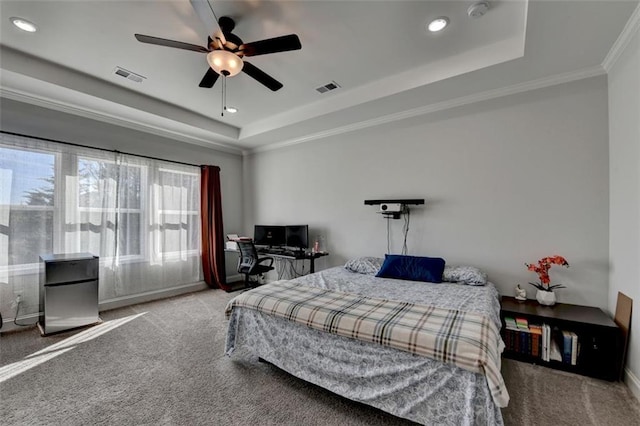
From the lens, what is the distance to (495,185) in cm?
309

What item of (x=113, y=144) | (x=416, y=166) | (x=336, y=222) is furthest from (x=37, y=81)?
(x=416, y=166)

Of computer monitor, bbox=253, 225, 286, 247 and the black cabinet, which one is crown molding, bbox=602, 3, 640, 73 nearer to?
the black cabinet

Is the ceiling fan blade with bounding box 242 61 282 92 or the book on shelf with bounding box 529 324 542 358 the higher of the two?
the ceiling fan blade with bounding box 242 61 282 92

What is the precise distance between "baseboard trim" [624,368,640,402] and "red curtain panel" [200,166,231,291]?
4835 mm

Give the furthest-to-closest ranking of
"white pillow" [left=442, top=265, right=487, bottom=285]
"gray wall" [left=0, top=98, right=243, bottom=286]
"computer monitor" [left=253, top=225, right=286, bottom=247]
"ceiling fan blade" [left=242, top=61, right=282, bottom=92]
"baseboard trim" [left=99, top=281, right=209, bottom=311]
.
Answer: "computer monitor" [left=253, top=225, right=286, bottom=247] → "baseboard trim" [left=99, top=281, right=209, bottom=311] → "gray wall" [left=0, top=98, right=243, bottom=286] → "white pillow" [left=442, top=265, right=487, bottom=285] → "ceiling fan blade" [left=242, top=61, right=282, bottom=92]

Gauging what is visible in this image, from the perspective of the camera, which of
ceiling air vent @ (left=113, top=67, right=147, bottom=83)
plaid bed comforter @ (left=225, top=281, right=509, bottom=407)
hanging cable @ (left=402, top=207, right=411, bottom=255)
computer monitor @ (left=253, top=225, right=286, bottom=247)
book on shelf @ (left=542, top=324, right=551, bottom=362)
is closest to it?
plaid bed comforter @ (left=225, top=281, right=509, bottom=407)

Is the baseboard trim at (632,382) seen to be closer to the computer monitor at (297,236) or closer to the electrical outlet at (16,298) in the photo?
the computer monitor at (297,236)

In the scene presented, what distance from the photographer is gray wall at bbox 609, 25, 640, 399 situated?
2.04 meters

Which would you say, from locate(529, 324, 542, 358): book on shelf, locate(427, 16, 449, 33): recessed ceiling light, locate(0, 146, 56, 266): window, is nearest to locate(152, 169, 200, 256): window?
locate(0, 146, 56, 266): window

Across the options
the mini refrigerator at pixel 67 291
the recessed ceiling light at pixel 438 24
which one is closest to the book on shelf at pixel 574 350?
the recessed ceiling light at pixel 438 24

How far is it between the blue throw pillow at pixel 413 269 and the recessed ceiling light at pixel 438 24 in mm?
2249

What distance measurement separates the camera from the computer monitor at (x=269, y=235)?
15.4 feet

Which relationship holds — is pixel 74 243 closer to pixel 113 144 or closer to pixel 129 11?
pixel 113 144

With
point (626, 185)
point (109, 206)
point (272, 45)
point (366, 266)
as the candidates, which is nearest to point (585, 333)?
point (626, 185)
